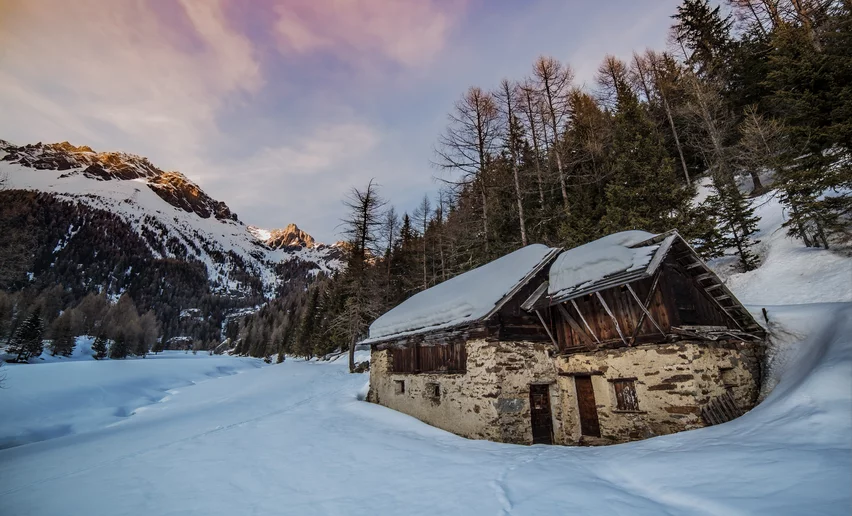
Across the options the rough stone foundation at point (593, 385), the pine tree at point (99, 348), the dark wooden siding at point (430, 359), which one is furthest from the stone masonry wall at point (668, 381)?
the pine tree at point (99, 348)

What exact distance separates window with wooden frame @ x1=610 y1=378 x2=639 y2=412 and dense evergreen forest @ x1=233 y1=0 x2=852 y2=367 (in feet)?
24.7

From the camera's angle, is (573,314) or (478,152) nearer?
(573,314)

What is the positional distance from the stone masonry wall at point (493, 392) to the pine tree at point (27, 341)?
2296 inches

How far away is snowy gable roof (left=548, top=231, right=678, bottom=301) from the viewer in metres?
8.95

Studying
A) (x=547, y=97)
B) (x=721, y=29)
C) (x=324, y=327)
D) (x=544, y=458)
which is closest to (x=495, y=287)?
(x=544, y=458)

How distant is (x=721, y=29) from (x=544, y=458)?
1616 inches

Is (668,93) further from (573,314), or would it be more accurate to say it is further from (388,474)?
(388,474)

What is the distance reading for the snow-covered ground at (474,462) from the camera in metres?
4.69

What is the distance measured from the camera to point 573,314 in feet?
36.8

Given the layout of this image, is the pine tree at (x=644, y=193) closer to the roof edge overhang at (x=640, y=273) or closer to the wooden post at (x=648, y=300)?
the roof edge overhang at (x=640, y=273)

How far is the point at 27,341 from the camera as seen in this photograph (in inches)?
1629

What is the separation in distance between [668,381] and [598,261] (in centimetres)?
367

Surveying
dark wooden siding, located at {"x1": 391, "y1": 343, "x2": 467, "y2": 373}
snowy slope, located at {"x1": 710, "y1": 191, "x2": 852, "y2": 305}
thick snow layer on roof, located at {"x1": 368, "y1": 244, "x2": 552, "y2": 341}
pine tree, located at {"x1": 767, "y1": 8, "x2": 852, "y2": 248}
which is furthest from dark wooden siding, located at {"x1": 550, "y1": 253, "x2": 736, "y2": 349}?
pine tree, located at {"x1": 767, "y1": 8, "x2": 852, "y2": 248}

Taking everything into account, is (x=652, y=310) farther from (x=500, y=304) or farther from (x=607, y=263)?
(x=500, y=304)
